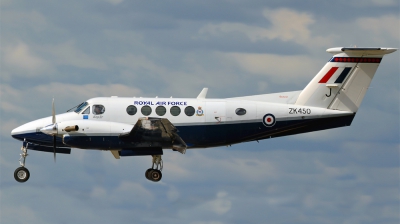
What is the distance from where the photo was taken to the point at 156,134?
32344 millimetres

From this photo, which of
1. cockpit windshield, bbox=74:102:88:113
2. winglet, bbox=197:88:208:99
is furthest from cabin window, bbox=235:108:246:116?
cockpit windshield, bbox=74:102:88:113

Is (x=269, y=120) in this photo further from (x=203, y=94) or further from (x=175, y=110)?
(x=175, y=110)

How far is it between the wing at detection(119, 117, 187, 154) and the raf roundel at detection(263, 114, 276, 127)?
344 centimetres

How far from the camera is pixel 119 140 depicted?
32.4 meters

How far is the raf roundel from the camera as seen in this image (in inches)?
1308

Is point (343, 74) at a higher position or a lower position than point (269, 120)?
higher

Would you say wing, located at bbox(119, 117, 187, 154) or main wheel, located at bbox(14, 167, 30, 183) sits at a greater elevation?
wing, located at bbox(119, 117, 187, 154)

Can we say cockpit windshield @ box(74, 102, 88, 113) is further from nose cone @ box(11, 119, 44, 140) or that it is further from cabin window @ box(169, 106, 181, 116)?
cabin window @ box(169, 106, 181, 116)

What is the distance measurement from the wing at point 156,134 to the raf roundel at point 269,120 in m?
3.44

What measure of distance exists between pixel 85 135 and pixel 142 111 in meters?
2.45

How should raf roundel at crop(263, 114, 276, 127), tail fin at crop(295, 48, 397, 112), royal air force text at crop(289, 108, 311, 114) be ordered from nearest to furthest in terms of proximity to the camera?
raf roundel at crop(263, 114, 276, 127)
royal air force text at crop(289, 108, 311, 114)
tail fin at crop(295, 48, 397, 112)

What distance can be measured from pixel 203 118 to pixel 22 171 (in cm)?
768

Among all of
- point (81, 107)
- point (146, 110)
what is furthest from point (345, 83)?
point (81, 107)

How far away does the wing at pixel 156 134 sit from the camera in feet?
102
